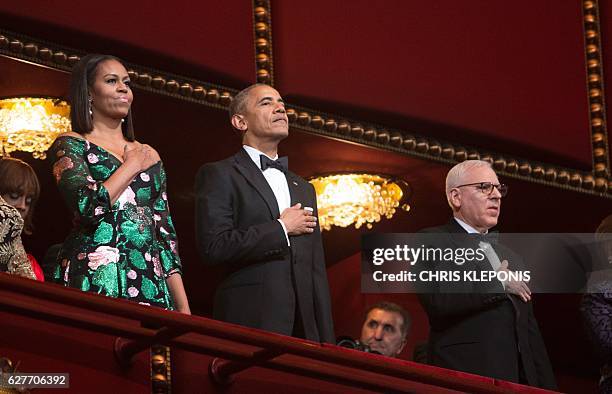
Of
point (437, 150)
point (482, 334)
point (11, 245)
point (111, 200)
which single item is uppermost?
point (437, 150)

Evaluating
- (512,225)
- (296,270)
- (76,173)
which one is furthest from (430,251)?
(512,225)

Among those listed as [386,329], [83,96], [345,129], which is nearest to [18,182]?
[83,96]

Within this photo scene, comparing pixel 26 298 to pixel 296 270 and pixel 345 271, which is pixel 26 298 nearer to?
pixel 296 270

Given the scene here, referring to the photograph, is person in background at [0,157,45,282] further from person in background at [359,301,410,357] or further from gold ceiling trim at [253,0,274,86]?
person in background at [359,301,410,357]

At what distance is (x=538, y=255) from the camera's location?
698 cm

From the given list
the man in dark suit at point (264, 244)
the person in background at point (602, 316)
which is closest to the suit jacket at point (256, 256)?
the man in dark suit at point (264, 244)

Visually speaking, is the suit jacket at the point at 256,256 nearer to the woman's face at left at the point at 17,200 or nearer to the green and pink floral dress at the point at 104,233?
the green and pink floral dress at the point at 104,233

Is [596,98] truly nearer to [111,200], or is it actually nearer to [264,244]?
[264,244]

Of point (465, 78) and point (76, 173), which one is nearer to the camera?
point (76, 173)

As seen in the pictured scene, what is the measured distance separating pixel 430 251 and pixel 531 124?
65.0 inches

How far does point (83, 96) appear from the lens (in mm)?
4734

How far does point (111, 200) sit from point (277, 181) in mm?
668

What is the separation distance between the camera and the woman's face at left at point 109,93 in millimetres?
4730

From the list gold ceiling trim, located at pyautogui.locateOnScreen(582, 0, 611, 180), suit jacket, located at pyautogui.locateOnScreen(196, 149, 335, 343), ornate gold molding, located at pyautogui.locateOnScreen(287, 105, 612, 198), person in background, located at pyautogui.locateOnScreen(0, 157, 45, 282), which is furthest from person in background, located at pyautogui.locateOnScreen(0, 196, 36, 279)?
gold ceiling trim, located at pyautogui.locateOnScreen(582, 0, 611, 180)
